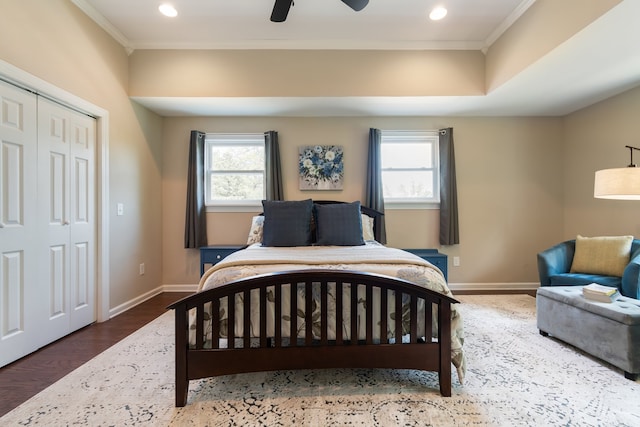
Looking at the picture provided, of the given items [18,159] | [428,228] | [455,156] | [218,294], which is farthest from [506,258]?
[18,159]

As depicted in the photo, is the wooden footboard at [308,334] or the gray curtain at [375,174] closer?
the wooden footboard at [308,334]

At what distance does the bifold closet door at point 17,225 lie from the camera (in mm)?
1917

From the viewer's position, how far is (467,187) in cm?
378

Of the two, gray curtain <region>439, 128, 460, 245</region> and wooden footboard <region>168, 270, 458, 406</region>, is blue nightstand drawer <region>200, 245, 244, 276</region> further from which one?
gray curtain <region>439, 128, 460, 245</region>

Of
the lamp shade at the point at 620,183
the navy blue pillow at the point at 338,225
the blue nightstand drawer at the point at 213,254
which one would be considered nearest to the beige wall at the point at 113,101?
the blue nightstand drawer at the point at 213,254

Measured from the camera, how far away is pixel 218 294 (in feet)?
5.09

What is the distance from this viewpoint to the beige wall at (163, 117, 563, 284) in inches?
148

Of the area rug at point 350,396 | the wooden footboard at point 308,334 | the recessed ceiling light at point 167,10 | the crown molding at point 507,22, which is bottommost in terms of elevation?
the area rug at point 350,396

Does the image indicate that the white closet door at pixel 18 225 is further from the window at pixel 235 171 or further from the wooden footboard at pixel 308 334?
the window at pixel 235 171

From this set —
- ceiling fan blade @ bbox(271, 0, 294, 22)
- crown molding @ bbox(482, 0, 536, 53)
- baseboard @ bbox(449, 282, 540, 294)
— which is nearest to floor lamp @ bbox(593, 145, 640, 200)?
crown molding @ bbox(482, 0, 536, 53)

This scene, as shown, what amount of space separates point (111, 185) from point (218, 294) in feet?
7.22

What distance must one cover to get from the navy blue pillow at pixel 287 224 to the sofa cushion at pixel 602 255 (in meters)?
2.78

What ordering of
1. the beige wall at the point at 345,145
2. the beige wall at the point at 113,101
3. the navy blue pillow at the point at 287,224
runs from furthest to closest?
the beige wall at the point at 345,145 < the navy blue pillow at the point at 287,224 < the beige wall at the point at 113,101

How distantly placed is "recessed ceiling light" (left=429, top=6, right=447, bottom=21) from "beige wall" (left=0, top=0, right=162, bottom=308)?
3169 mm
